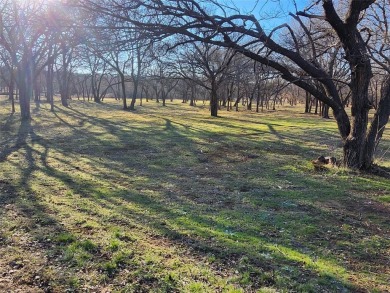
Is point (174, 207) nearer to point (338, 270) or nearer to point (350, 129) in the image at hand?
point (338, 270)

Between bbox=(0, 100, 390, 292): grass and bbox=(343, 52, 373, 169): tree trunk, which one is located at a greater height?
bbox=(343, 52, 373, 169): tree trunk

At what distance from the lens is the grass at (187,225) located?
3424 mm

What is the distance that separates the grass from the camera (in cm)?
342

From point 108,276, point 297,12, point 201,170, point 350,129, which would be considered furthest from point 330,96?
point 108,276

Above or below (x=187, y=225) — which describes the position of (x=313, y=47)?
above

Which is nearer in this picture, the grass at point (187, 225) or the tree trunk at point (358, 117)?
the grass at point (187, 225)

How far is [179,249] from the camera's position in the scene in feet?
13.3

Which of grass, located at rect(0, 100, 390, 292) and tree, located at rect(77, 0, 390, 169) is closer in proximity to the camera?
grass, located at rect(0, 100, 390, 292)

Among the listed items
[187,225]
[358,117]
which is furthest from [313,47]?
[187,225]

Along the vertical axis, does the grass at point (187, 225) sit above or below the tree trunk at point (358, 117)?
Result: below

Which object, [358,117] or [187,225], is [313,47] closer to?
[358,117]

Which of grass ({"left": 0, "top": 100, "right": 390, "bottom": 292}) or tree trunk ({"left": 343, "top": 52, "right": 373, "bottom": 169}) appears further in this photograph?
tree trunk ({"left": 343, "top": 52, "right": 373, "bottom": 169})

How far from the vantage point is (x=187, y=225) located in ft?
15.7

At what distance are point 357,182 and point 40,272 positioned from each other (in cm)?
669
